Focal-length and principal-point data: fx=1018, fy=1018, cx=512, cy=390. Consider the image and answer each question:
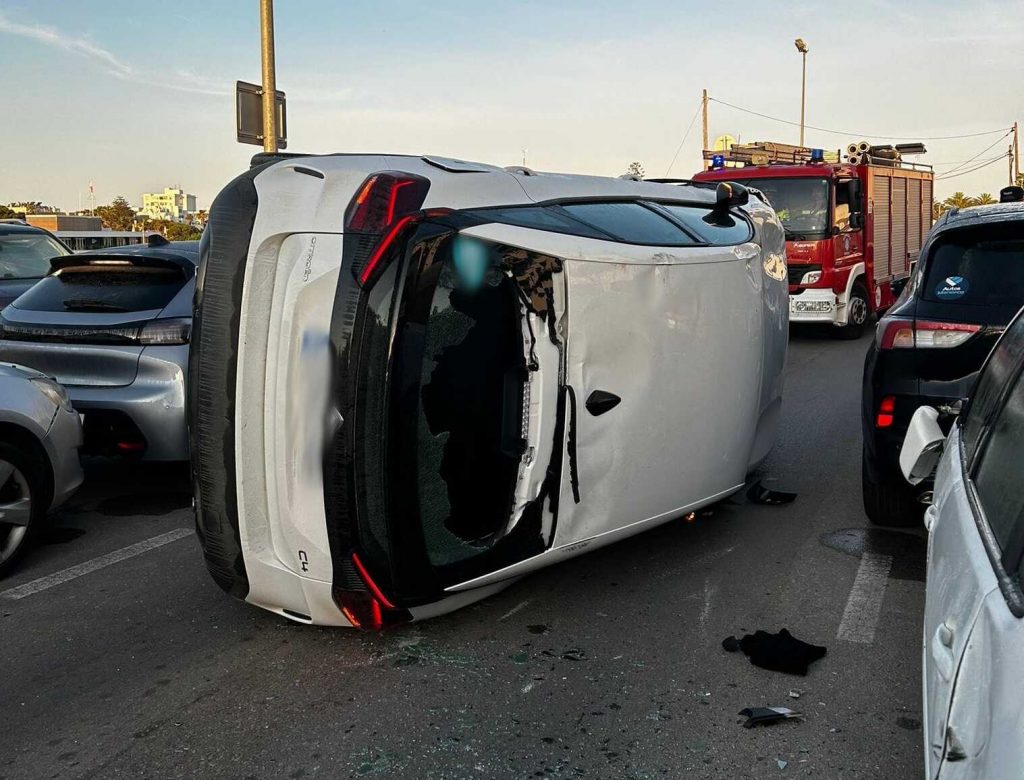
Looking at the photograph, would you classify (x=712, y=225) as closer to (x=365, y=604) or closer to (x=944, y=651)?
(x=365, y=604)

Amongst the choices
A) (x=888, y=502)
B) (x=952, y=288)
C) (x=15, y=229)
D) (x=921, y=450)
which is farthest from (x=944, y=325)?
(x=15, y=229)

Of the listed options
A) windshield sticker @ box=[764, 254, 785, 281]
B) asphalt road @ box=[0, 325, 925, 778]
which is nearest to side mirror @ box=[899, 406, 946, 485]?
asphalt road @ box=[0, 325, 925, 778]

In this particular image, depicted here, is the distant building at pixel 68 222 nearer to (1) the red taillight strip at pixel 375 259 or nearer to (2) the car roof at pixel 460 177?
(2) the car roof at pixel 460 177

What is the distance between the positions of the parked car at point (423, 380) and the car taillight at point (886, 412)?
112cm

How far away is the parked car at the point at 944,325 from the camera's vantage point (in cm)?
498

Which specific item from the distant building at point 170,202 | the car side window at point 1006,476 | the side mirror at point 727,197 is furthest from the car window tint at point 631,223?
the distant building at point 170,202

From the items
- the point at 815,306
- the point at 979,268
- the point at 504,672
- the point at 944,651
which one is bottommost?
the point at 504,672

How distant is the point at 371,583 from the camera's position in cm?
374

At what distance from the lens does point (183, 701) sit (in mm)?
3699

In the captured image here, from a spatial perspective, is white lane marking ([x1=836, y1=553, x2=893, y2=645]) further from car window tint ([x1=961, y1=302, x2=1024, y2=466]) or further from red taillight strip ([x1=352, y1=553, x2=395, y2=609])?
red taillight strip ([x1=352, y1=553, x2=395, y2=609])

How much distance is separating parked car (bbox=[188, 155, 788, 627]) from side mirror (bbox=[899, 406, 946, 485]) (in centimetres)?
138

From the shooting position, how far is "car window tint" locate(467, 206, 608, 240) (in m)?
3.91

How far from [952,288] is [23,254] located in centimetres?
928

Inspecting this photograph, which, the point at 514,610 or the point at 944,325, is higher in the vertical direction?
the point at 944,325
